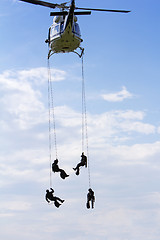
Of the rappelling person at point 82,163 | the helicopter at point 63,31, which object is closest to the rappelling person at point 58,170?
the rappelling person at point 82,163

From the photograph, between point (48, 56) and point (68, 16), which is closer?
point (68, 16)

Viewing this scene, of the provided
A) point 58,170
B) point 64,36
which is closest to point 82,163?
point 58,170

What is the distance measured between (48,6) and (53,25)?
1196 millimetres

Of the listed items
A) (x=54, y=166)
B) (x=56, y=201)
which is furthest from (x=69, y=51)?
(x=56, y=201)

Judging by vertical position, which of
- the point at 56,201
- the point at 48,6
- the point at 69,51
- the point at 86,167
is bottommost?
the point at 56,201

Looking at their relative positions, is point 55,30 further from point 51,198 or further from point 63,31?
point 51,198

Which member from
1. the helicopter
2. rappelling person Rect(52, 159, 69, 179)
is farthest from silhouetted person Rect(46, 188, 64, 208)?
the helicopter

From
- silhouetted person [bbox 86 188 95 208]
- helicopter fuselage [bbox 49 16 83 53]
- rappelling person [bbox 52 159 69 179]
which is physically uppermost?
helicopter fuselage [bbox 49 16 83 53]

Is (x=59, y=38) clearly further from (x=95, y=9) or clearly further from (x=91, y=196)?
(x=91, y=196)

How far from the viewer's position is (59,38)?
27.2 m

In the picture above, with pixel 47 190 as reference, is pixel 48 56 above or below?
above

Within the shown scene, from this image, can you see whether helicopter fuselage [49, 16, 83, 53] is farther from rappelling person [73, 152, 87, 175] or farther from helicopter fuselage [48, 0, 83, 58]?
rappelling person [73, 152, 87, 175]

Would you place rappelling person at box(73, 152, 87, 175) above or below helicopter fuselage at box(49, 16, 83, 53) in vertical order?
below

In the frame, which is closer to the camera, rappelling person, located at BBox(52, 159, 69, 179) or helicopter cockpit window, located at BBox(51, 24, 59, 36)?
helicopter cockpit window, located at BBox(51, 24, 59, 36)
